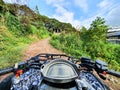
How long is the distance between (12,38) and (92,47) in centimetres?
568

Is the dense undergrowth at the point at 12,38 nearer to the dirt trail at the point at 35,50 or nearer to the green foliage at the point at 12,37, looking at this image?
the green foliage at the point at 12,37

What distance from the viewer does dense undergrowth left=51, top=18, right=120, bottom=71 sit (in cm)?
1138

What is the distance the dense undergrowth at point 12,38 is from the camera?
28.7 feet

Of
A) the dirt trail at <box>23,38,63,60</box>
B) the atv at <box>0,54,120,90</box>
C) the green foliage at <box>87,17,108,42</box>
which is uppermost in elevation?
the green foliage at <box>87,17,108,42</box>

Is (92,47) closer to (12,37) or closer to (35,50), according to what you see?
(35,50)

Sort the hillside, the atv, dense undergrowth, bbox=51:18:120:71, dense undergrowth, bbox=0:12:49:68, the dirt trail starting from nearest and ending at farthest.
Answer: the atv → dense undergrowth, bbox=0:12:49:68 → the hillside → the dirt trail → dense undergrowth, bbox=51:18:120:71

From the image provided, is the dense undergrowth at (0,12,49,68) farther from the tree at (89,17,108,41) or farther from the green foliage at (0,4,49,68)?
the tree at (89,17,108,41)

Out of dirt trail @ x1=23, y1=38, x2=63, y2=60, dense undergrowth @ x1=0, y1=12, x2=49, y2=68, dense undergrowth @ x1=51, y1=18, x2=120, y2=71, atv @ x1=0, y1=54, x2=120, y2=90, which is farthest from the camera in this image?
dense undergrowth @ x1=51, y1=18, x2=120, y2=71

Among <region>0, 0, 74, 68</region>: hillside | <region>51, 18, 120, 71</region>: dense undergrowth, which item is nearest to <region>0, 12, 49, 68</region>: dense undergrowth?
<region>0, 0, 74, 68</region>: hillside

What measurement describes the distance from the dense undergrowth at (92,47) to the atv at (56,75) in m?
7.69

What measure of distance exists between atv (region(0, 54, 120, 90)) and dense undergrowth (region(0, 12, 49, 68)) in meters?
5.06

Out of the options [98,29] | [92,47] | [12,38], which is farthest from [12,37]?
[98,29]

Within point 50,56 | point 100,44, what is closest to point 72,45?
point 100,44

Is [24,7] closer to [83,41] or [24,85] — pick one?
[83,41]
